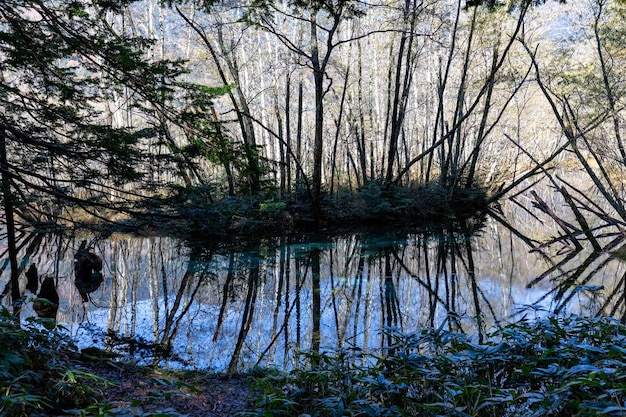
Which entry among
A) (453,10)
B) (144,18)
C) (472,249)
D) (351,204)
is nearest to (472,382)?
(472,249)

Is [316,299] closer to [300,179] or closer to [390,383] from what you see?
[390,383]

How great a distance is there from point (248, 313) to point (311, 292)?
123 centimetres

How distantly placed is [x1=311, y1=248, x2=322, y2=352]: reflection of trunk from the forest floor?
0.94 metres

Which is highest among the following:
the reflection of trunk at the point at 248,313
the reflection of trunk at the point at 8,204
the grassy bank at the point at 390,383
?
the reflection of trunk at the point at 8,204

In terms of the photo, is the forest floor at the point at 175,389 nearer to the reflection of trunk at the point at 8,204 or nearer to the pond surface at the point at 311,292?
the pond surface at the point at 311,292

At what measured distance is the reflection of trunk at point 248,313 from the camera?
4207 millimetres

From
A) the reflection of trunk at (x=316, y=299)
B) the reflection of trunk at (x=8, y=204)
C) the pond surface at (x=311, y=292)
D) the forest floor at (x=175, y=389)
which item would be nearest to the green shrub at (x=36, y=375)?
the forest floor at (x=175, y=389)

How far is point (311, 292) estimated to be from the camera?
6.59 m

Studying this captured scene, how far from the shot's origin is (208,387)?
338cm

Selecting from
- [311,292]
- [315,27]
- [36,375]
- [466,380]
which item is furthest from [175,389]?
[315,27]

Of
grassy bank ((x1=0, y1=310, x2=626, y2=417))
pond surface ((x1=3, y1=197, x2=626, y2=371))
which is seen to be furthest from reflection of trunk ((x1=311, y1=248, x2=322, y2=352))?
grassy bank ((x1=0, y1=310, x2=626, y2=417))

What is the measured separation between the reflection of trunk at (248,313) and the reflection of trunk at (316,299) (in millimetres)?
742

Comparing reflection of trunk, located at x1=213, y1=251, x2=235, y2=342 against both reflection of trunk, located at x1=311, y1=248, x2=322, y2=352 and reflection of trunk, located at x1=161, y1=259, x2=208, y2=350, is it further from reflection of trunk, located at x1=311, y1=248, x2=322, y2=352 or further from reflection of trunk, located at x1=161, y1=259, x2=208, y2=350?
reflection of trunk, located at x1=311, y1=248, x2=322, y2=352

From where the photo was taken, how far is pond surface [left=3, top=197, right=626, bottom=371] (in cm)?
465
